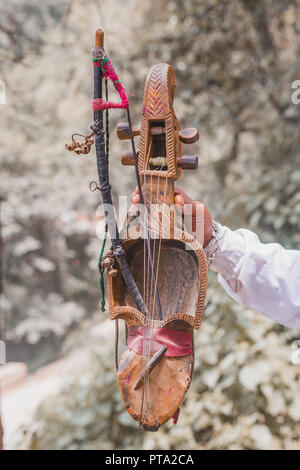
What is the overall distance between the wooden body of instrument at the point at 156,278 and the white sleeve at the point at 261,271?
98mm

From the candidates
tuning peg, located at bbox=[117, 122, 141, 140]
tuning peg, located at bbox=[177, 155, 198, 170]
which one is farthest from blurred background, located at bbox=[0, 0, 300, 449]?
tuning peg, located at bbox=[177, 155, 198, 170]

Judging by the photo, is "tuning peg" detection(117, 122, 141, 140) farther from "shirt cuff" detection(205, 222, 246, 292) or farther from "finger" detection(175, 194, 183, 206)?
"shirt cuff" detection(205, 222, 246, 292)

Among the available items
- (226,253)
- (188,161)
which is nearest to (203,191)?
(226,253)

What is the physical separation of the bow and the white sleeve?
0.10 m

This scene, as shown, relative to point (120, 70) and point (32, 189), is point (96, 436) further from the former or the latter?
point (32, 189)

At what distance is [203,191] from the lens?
370 centimetres

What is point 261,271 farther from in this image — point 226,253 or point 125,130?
point 125,130

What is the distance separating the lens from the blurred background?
185 centimetres

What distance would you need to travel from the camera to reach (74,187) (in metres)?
5.88

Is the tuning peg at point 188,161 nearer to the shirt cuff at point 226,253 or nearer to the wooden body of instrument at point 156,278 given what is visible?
the wooden body of instrument at point 156,278

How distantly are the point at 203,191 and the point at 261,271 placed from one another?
2938 millimetres

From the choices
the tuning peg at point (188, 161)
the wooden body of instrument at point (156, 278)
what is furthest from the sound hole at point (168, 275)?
the tuning peg at point (188, 161)
